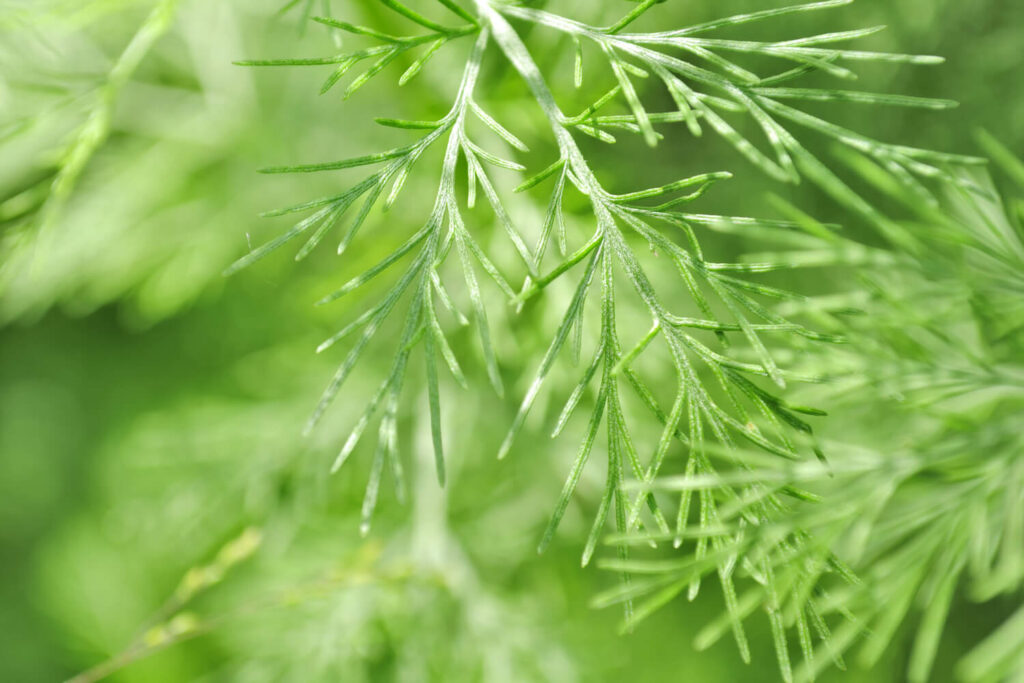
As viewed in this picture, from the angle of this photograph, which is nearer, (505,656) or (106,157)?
(505,656)

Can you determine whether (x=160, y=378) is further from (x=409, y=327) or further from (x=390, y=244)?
(x=409, y=327)

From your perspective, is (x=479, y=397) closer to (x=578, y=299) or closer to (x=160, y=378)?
(x=578, y=299)

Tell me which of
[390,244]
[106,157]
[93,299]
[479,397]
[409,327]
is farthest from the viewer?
[93,299]

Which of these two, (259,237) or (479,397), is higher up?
(259,237)

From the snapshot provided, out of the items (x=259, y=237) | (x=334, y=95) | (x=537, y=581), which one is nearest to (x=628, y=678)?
(x=537, y=581)

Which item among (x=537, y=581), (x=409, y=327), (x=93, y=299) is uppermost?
(x=409, y=327)

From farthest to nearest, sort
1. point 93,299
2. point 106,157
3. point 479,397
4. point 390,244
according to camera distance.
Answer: point 93,299
point 106,157
point 479,397
point 390,244

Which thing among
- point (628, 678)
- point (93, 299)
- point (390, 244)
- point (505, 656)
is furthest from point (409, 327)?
point (93, 299)
